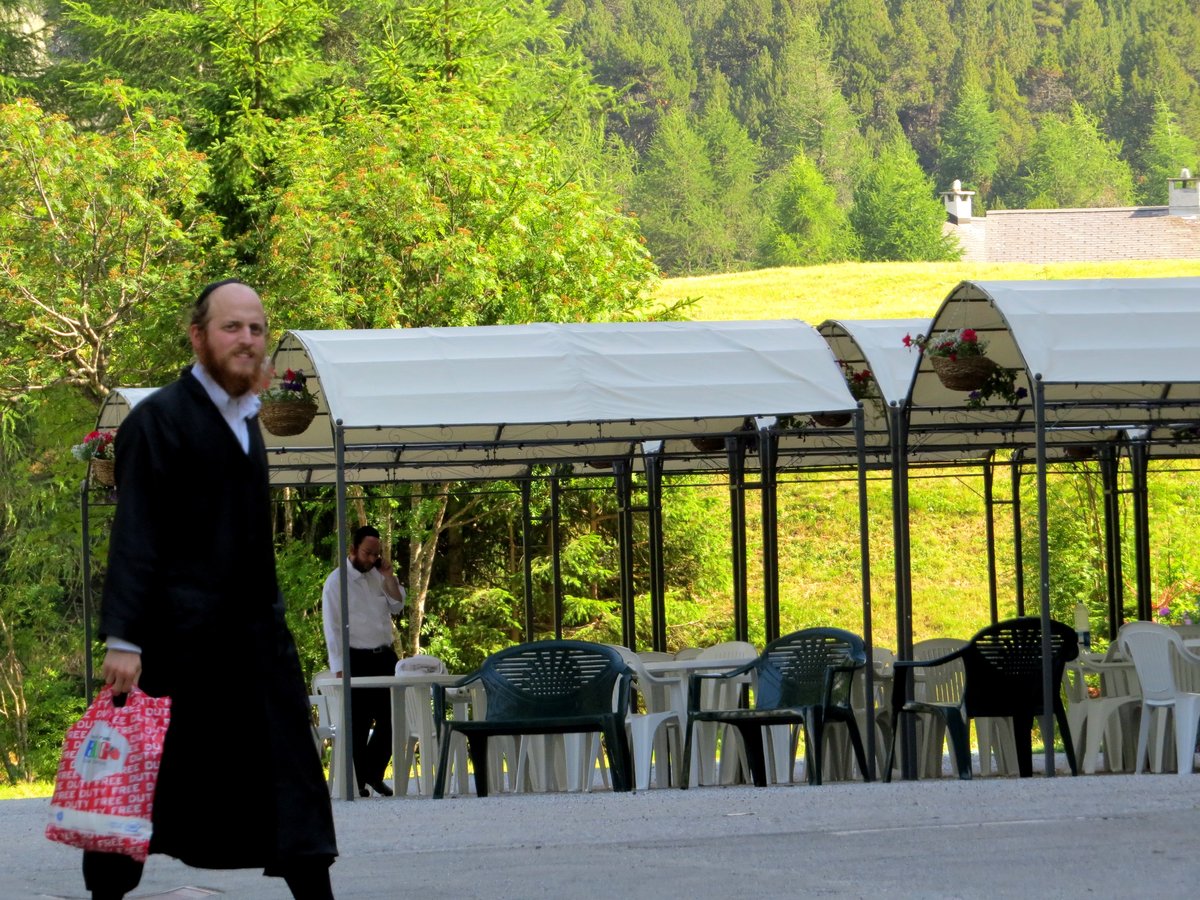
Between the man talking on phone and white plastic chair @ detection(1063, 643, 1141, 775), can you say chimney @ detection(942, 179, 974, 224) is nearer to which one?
white plastic chair @ detection(1063, 643, 1141, 775)

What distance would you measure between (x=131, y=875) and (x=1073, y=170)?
103362 millimetres

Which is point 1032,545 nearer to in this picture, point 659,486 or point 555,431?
point 659,486

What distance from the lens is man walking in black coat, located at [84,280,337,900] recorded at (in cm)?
442

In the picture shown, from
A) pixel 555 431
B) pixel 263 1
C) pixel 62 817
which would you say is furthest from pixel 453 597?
pixel 62 817

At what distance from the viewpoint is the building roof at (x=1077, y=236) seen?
8206 cm

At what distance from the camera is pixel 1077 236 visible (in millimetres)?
83938

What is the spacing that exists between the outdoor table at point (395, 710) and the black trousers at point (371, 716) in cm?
27

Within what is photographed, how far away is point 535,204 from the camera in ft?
70.3

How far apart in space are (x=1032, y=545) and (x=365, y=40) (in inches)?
443

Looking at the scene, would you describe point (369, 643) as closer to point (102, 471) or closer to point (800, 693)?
point (102, 471)

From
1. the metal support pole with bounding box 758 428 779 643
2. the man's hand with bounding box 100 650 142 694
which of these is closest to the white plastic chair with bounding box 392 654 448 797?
the metal support pole with bounding box 758 428 779 643

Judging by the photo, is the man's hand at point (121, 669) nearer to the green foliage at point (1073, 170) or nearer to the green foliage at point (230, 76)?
the green foliage at point (230, 76)

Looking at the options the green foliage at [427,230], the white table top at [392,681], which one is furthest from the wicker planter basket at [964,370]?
the green foliage at [427,230]

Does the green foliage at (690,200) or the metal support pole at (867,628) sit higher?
the green foliage at (690,200)
